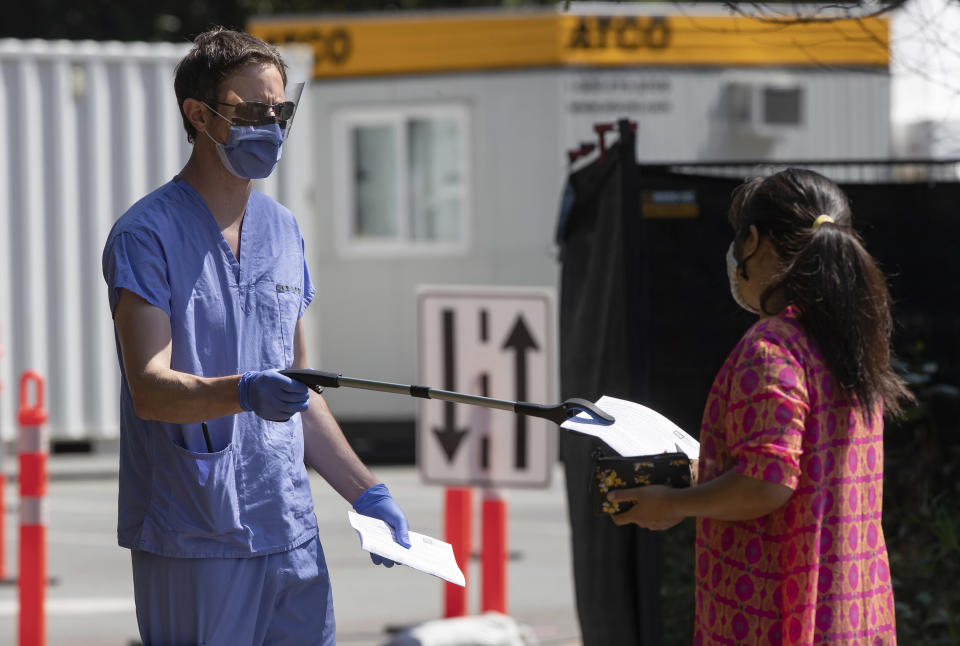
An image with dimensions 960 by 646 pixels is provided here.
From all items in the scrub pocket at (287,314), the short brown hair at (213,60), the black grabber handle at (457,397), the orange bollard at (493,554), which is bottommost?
the orange bollard at (493,554)

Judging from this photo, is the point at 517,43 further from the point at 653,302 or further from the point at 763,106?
the point at 653,302

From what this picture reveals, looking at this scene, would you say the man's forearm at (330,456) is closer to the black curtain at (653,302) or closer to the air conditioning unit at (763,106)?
the black curtain at (653,302)

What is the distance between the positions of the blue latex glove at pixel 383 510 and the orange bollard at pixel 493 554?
105 inches

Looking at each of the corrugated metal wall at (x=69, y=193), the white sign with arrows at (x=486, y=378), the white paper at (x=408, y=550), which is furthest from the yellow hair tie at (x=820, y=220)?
the corrugated metal wall at (x=69, y=193)

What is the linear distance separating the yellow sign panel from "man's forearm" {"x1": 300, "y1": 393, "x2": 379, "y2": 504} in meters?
9.47

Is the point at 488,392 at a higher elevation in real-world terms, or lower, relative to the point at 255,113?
lower

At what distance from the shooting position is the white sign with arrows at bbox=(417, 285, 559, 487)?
18.0 feet

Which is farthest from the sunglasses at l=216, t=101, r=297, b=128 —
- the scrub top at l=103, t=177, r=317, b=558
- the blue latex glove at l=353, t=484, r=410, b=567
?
the blue latex glove at l=353, t=484, r=410, b=567

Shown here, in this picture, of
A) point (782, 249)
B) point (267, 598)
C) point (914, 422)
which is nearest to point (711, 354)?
point (914, 422)

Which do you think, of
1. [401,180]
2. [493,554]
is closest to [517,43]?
[401,180]

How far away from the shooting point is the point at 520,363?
552cm

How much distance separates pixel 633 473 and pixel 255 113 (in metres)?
1.11

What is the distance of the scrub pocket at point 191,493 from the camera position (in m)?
2.57

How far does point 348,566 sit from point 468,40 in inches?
240
